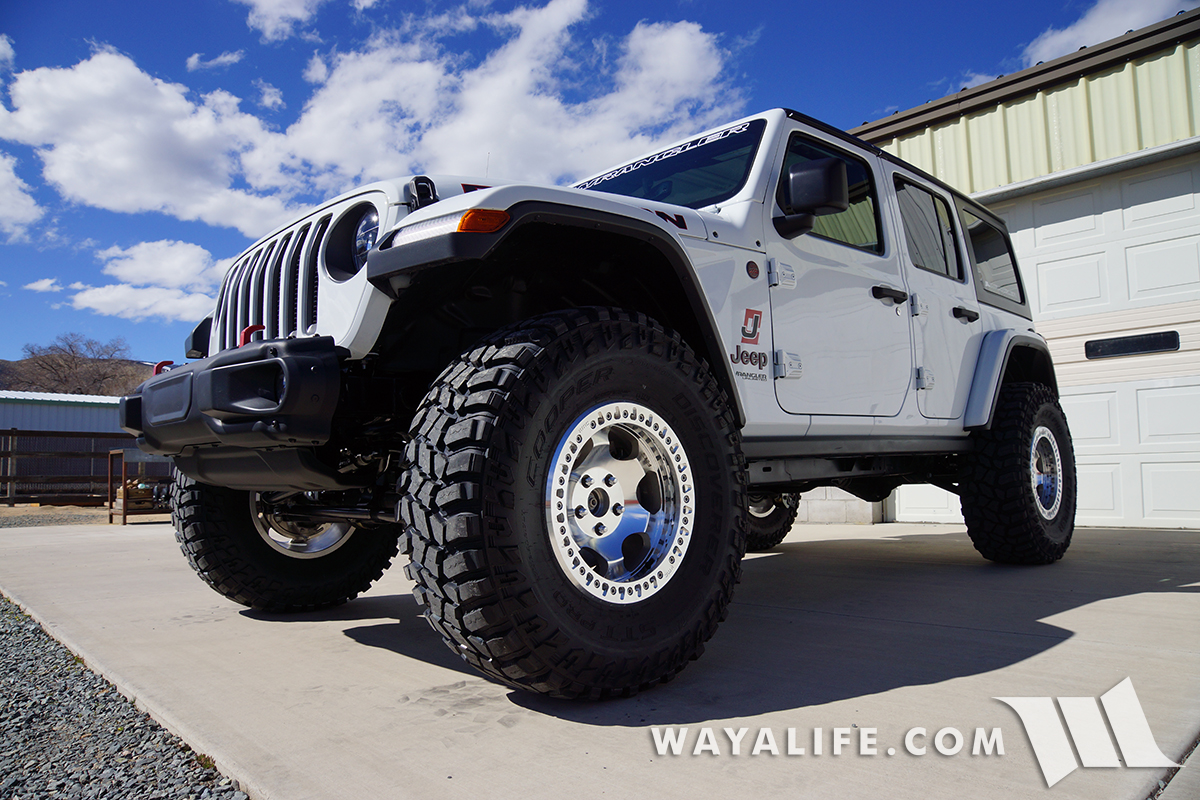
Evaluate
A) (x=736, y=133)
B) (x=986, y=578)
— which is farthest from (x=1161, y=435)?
(x=736, y=133)

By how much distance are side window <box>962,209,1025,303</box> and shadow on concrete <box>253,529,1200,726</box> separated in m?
1.82

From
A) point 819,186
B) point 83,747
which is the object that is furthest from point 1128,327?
point 83,747

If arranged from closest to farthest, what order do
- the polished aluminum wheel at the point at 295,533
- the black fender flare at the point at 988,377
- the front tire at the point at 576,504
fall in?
the front tire at the point at 576,504
the polished aluminum wheel at the point at 295,533
the black fender flare at the point at 988,377

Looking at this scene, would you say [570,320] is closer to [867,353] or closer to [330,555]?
[867,353]

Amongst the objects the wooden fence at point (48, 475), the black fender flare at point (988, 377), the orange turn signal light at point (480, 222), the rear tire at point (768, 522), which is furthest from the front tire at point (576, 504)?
the wooden fence at point (48, 475)

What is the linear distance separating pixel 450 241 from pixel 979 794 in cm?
172

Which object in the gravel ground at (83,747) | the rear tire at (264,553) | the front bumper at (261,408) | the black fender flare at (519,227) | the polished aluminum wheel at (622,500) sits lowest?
the gravel ground at (83,747)

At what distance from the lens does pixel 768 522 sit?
605 cm

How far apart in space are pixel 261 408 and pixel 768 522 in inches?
182

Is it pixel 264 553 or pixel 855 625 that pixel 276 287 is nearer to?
pixel 264 553

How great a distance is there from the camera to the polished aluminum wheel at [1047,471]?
475 centimetres

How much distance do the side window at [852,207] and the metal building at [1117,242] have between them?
5.16m

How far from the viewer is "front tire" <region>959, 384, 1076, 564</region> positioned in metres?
4.38

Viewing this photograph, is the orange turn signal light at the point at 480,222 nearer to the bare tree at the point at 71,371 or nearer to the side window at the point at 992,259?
the side window at the point at 992,259
